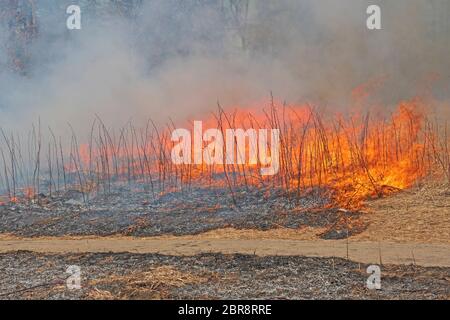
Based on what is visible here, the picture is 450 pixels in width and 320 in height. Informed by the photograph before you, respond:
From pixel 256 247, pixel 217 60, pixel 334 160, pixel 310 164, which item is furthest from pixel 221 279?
pixel 217 60

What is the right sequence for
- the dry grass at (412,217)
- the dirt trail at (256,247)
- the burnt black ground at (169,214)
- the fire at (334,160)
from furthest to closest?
the fire at (334,160) → the burnt black ground at (169,214) → the dry grass at (412,217) → the dirt trail at (256,247)

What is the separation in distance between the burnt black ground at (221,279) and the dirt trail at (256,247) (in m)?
0.33

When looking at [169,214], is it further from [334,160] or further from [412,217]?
[412,217]

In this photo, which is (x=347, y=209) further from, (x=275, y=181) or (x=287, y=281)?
(x=287, y=281)

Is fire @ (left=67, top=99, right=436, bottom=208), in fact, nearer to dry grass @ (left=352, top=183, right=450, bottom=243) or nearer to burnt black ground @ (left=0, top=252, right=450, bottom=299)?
dry grass @ (left=352, top=183, right=450, bottom=243)

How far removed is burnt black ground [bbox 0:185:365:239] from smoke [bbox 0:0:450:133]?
2934 mm

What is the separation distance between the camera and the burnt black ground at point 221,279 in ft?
15.2

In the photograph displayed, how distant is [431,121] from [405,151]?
4.31 ft

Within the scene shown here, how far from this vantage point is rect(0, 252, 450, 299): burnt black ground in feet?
15.2

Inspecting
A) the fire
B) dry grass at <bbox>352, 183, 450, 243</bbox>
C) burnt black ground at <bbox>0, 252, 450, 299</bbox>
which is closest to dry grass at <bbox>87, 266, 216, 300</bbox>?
burnt black ground at <bbox>0, 252, 450, 299</bbox>

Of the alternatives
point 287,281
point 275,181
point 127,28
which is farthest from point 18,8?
point 287,281

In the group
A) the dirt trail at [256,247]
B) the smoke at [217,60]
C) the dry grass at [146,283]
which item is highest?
the smoke at [217,60]

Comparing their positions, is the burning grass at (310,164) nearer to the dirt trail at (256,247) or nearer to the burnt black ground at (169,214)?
the burnt black ground at (169,214)

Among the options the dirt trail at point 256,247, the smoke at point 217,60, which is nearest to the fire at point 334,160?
the smoke at point 217,60
